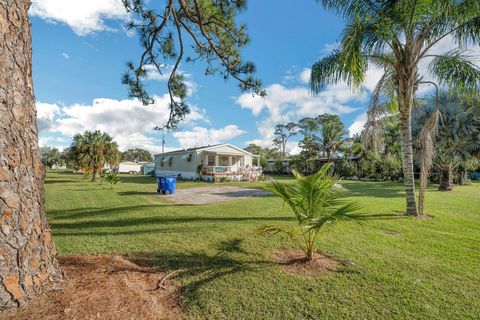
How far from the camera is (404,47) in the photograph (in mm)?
6758

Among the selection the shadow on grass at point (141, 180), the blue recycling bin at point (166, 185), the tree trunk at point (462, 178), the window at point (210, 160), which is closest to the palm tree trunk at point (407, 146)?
the blue recycling bin at point (166, 185)

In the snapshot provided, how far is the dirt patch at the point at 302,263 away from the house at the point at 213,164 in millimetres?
17540

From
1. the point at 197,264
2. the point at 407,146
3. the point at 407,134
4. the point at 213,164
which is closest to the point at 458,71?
the point at 407,134

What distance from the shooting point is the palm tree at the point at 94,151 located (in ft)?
66.3

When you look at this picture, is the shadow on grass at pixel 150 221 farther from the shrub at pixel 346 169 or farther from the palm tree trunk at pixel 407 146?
the shrub at pixel 346 169

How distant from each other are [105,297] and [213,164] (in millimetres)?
23306

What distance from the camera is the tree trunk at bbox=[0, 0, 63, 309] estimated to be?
2016 mm

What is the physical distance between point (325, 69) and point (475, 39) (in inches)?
145

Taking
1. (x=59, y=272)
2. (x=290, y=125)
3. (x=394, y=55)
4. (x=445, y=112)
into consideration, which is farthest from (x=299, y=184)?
(x=290, y=125)

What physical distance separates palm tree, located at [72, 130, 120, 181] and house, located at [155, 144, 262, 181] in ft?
22.2

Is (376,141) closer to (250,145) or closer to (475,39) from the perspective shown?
(475,39)

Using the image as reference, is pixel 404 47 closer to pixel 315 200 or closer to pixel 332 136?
pixel 315 200

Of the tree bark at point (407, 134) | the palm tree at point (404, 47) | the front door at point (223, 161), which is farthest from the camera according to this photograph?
the front door at point (223, 161)

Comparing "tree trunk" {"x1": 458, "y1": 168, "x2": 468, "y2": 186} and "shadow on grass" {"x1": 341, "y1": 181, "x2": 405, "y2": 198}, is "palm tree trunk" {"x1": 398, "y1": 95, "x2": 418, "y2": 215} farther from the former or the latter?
"tree trunk" {"x1": 458, "y1": 168, "x2": 468, "y2": 186}
